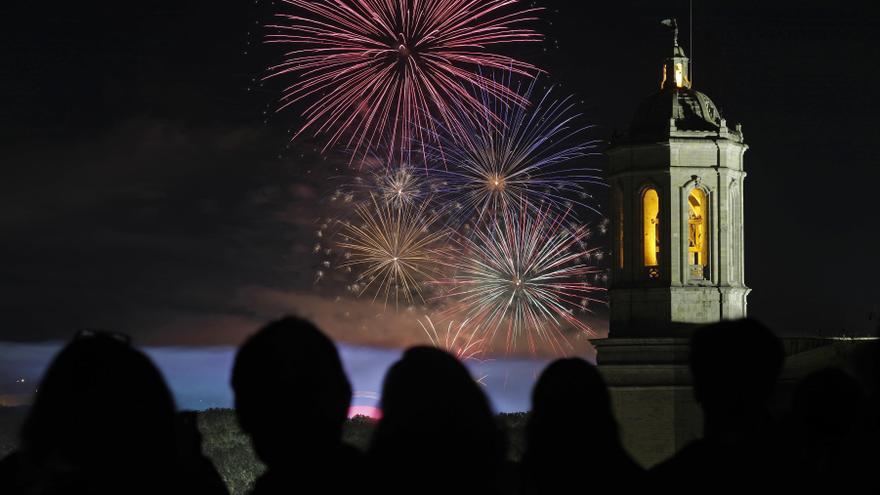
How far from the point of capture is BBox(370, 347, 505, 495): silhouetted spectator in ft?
23.8

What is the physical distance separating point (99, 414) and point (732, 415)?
11.6ft

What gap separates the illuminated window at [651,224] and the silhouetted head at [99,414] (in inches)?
1683

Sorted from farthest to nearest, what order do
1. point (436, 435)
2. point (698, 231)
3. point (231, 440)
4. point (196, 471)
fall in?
point (231, 440) < point (698, 231) < point (196, 471) < point (436, 435)

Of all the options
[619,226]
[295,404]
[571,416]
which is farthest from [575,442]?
[619,226]

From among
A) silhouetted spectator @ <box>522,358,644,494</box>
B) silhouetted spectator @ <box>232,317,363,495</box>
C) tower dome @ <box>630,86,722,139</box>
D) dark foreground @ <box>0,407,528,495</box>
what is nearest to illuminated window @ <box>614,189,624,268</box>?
tower dome @ <box>630,86,722,139</box>

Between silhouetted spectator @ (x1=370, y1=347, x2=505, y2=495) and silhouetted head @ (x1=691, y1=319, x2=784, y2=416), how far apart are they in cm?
170

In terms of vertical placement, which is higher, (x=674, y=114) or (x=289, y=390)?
(x=674, y=114)

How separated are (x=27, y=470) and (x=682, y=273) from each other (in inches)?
1706

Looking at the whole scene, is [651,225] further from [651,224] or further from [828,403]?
[828,403]

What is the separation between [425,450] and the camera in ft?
23.9

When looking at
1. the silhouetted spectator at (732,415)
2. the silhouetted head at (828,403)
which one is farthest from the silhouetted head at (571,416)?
the silhouetted head at (828,403)

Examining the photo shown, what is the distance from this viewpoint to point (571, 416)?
8500mm

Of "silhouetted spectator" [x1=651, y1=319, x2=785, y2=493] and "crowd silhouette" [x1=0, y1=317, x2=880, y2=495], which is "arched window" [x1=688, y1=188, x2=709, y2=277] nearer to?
"crowd silhouette" [x1=0, y1=317, x2=880, y2=495]

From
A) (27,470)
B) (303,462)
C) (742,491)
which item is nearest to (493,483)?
(303,462)
